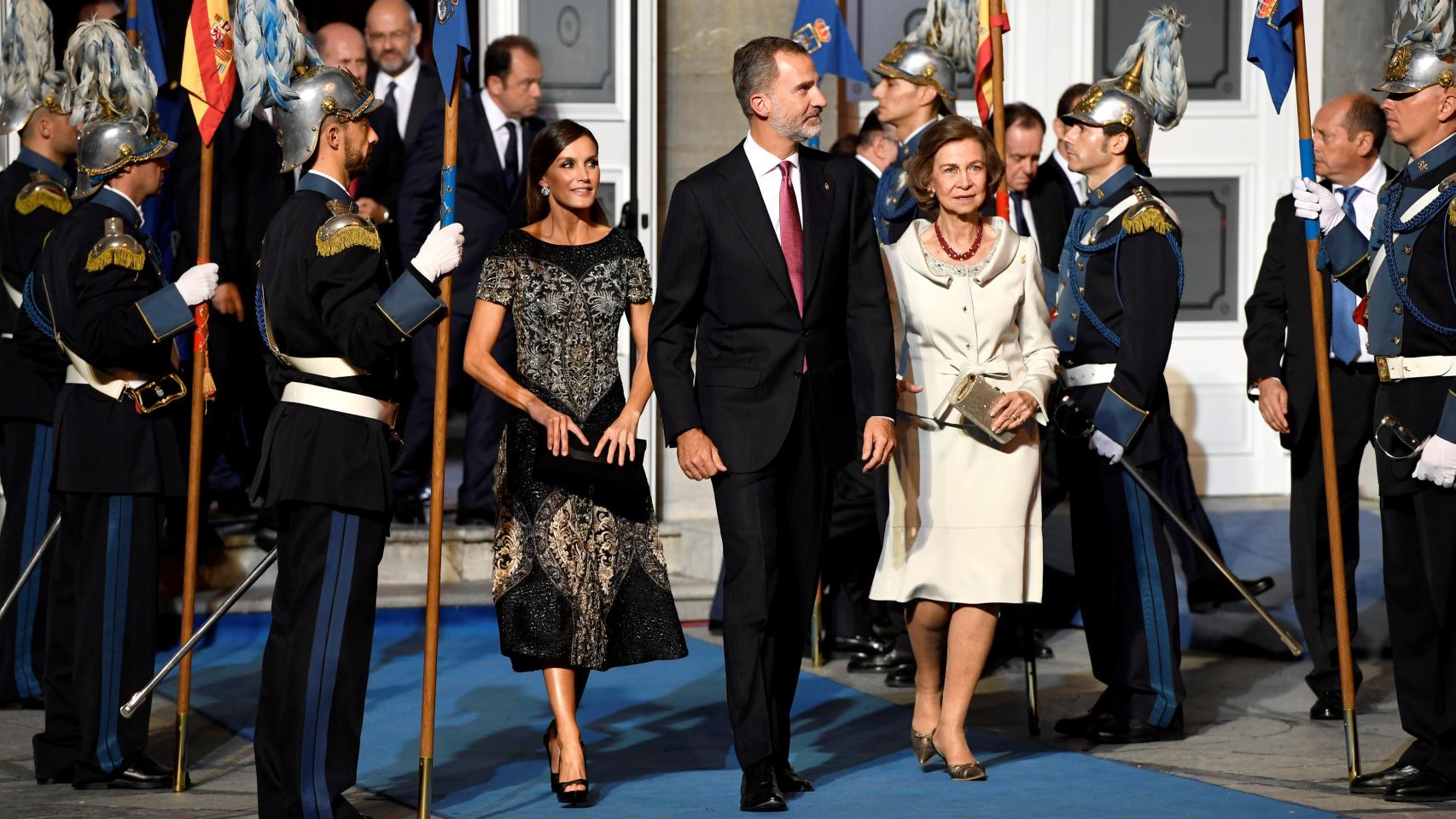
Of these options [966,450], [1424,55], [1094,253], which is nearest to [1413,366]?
[1424,55]

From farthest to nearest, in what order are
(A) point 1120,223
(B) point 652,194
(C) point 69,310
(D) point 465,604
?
(B) point 652,194 → (D) point 465,604 → (A) point 1120,223 → (C) point 69,310

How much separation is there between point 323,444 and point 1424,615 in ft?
9.05

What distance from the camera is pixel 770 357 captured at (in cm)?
491

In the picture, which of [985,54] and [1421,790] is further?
[985,54]

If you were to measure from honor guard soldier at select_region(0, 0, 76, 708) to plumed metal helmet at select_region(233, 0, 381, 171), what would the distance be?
1.42 m

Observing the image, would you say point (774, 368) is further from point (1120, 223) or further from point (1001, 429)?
point (1120, 223)

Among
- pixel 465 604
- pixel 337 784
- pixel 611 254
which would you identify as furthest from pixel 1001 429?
pixel 465 604

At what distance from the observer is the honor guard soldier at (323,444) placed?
4488 mm

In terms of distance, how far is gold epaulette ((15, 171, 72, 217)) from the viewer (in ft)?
20.0

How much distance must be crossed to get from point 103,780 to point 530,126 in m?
3.53

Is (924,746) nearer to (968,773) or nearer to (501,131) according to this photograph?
(968,773)

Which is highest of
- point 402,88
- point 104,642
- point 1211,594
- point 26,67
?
point 402,88

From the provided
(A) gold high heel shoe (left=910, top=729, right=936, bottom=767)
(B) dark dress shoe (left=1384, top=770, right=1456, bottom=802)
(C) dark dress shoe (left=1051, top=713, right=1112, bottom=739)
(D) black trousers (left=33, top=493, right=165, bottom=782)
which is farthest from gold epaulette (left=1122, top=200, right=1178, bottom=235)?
(D) black trousers (left=33, top=493, right=165, bottom=782)

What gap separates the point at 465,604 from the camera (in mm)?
7555
